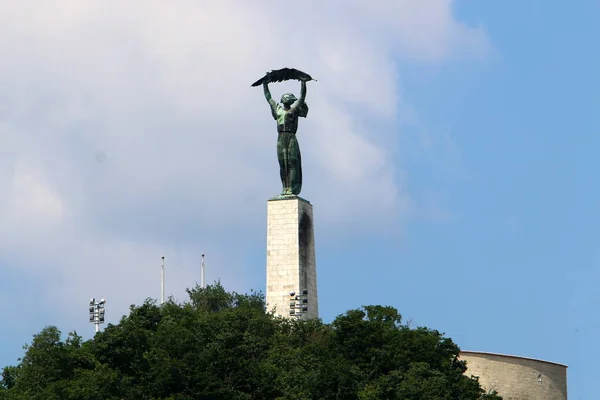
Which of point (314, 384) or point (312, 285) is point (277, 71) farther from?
point (314, 384)

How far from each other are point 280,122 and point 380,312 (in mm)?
11595

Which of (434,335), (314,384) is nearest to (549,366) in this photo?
(434,335)

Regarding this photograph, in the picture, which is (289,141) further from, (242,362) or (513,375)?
(513,375)

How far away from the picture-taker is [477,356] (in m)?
77.1

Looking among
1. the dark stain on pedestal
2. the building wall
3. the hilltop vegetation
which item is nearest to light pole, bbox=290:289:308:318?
→ the dark stain on pedestal

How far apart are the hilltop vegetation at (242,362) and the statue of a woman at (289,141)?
813 centimetres

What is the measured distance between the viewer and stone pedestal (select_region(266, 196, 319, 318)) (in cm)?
7644

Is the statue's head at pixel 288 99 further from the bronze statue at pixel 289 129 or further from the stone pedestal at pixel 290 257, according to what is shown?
the stone pedestal at pixel 290 257

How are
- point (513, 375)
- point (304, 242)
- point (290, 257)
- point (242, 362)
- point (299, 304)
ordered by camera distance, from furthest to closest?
point (513, 375), point (304, 242), point (290, 257), point (299, 304), point (242, 362)

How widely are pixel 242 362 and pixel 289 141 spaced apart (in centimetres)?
1266

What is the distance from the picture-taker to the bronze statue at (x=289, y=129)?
7819 cm

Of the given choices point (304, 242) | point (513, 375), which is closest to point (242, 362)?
point (304, 242)

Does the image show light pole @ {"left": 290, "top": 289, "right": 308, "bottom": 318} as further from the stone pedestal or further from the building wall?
the building wall

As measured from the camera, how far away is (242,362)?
70.1 m
